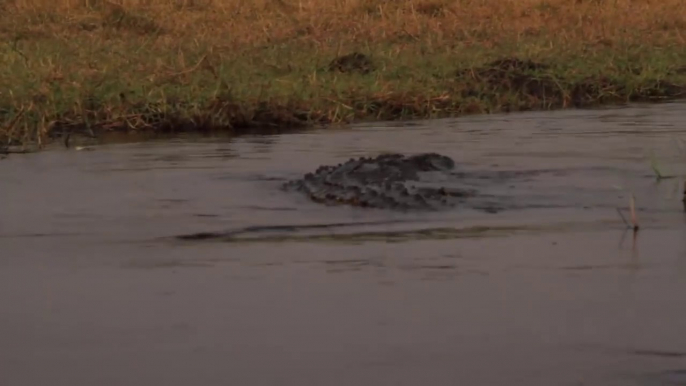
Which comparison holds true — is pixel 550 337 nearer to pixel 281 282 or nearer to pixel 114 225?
pixel 281 282

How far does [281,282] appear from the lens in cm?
516

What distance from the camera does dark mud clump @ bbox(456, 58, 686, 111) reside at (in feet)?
39.6

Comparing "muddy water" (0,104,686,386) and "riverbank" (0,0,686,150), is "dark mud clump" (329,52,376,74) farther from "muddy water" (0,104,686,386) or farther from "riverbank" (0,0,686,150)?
"muddy water" (0,104,686,386)

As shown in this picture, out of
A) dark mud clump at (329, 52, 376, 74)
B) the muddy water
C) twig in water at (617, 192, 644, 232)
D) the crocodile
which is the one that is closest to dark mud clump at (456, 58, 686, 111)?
dark mud clump at (329, 52, 376, 74)

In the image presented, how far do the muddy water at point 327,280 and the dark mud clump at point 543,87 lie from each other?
3.52 meters

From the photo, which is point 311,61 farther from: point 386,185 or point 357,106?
point 386,185

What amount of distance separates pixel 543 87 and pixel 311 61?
2.14 m

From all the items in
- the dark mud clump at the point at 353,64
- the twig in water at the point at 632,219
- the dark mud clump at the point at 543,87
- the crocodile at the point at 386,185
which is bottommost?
the dark mud clump at the point at 543,87

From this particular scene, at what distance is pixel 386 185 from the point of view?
277 inches

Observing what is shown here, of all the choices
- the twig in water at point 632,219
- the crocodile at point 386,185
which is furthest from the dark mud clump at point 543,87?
the twig in water at point 632,219

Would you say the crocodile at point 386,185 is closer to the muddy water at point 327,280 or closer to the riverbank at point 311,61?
the muddy water at point 327,280

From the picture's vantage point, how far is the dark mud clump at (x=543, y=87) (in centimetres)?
1206

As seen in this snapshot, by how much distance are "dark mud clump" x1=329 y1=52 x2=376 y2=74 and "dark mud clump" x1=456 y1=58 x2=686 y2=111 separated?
0.81 m

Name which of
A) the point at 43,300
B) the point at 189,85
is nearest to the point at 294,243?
the point at 43,300
